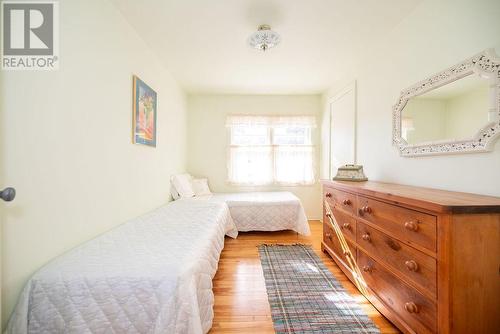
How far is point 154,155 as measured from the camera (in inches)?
103

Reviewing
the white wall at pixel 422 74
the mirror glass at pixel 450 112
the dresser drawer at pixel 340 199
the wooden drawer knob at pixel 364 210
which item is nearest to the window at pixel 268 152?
the white wall at pixel 422 74

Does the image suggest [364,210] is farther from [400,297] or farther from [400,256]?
[400,297]

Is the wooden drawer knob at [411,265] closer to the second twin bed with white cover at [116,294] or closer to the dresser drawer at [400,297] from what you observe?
the dresser drawer at [400,297]

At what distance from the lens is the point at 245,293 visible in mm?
1772

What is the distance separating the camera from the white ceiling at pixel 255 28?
1.75m

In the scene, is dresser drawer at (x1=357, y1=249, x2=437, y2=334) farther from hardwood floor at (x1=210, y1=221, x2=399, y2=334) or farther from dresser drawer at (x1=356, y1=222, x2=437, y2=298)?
hardwood floor at (x1=210, y1=221, x2=399, y2=334)

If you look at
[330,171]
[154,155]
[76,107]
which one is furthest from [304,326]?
[330,171]

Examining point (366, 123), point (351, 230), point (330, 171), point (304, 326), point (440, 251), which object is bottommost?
point (304, 326)

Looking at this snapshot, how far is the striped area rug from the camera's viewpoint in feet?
4.61

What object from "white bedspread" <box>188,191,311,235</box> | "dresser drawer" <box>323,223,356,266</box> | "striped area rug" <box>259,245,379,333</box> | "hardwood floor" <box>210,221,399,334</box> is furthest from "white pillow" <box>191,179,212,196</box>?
"dresser drawer" <box>323,223,356,266</box>

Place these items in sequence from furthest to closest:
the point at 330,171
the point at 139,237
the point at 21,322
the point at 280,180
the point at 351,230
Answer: the point at 280,180 < the point at 330,171 < the point at 351,230 < the point at 139,237 < the point at 21,322

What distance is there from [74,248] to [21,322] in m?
0.43

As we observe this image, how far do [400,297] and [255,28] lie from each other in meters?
2.45

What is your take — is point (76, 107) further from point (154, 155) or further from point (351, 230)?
point (351, 230)
